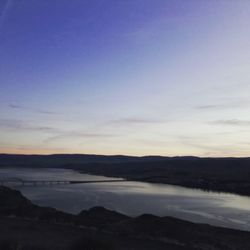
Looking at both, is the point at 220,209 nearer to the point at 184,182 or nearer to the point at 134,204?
the point at 134,204

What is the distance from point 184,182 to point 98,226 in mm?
74517

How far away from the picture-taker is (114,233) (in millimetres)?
28062

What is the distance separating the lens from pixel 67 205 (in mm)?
51969

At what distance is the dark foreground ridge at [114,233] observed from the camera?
81.3 feet

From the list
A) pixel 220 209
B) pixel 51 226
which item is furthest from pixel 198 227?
pixel 220 209

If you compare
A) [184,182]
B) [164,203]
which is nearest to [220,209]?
[164,203]

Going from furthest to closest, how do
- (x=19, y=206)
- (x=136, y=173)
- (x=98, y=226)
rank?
(x=136, y=173), (x=19, y=206), (x=98, y=226)

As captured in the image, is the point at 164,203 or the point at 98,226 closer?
Answer: the point at 98,226

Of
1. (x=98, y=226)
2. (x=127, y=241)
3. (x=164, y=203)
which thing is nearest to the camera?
(x=127, y=241)

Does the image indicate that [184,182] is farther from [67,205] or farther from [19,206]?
[19,206]

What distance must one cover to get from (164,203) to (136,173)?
308 ft

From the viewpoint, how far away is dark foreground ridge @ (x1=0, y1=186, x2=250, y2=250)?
24.8m

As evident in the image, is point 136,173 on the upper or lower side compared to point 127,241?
upper

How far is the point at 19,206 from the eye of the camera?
4081cm
